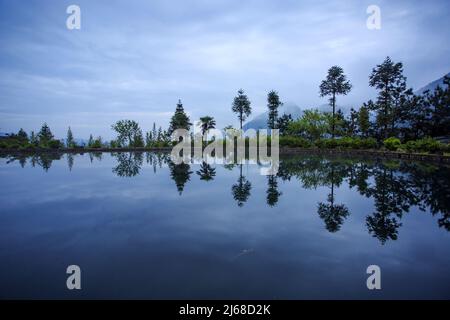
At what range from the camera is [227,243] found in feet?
14.7

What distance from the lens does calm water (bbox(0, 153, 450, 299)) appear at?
3.17 metres

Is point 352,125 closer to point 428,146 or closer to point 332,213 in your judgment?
point 428,146

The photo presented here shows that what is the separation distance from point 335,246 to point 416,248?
133 cm

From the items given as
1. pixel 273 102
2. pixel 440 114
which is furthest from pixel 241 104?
pixel 440 114

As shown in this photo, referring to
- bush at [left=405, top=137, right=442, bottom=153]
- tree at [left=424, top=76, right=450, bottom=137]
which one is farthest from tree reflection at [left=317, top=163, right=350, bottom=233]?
tree at [left=424, top=76, right=450, bottom=137]

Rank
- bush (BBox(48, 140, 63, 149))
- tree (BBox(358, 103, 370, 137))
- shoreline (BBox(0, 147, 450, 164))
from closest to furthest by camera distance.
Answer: shoreline (BBox(0, 147, 450, 164)) < tree (BBox(358, 103, 370, 137)) < bush (BBox(48, 140, 63, 149))

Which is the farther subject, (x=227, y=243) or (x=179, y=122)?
(x=179, y=122)

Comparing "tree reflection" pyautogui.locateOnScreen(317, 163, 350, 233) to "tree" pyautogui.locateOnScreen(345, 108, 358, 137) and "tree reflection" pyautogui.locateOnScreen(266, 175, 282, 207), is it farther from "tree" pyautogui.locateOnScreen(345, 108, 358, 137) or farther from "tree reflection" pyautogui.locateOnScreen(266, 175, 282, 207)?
"tree" pyautogui.locateOnScreen(345, 108, 358, 137)

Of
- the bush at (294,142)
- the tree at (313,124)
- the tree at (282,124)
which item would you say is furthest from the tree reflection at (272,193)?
the tree at (282,124)

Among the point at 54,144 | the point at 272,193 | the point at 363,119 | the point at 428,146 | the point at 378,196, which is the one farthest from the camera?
the point at 54,144

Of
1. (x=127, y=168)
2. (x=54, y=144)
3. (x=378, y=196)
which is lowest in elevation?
(x=378, y=196)

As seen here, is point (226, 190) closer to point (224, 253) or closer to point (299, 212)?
point (299, 212)

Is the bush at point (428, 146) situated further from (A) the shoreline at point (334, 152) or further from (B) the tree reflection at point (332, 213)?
(B) the tree reflection at point (332, 213)

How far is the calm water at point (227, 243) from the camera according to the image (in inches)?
125
